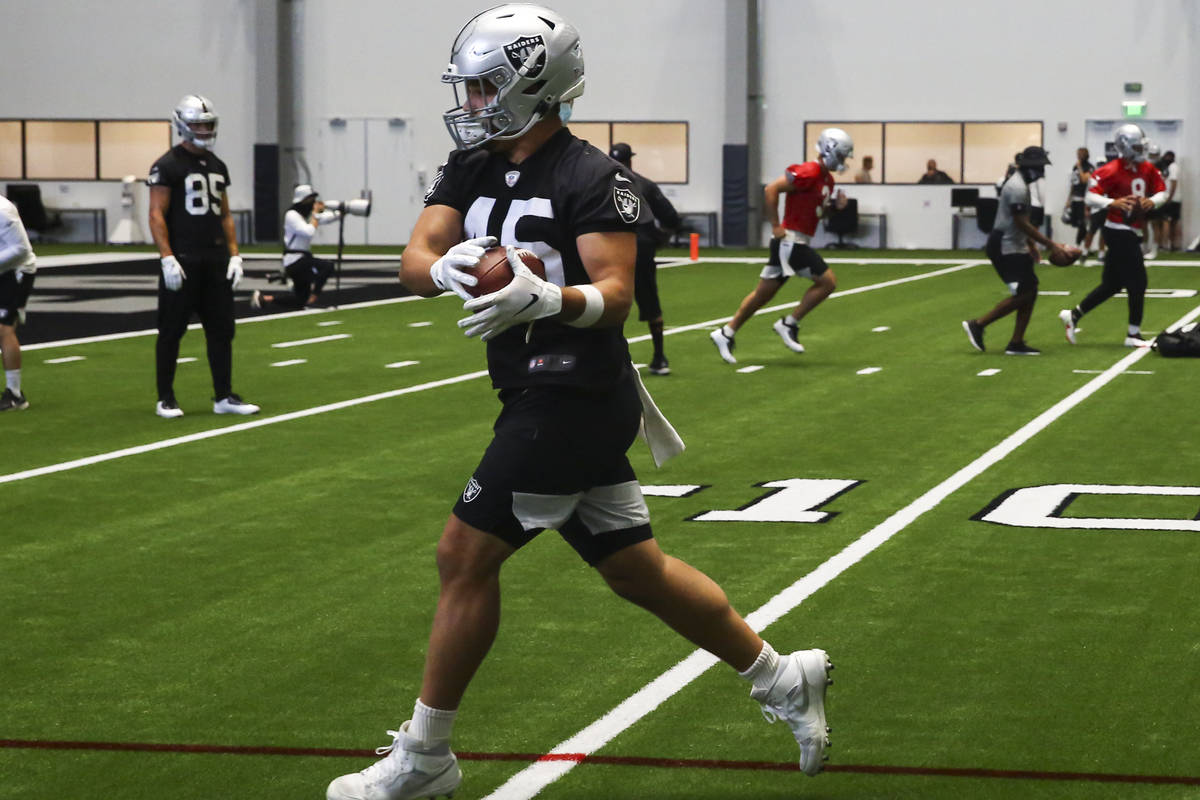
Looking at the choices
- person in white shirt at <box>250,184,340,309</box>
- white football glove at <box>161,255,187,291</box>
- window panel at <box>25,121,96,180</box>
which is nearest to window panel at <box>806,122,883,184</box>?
window panel at <box>25,121,96,180</box>

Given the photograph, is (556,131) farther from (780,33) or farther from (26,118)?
(26,118)

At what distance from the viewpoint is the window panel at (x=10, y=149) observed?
150 feet

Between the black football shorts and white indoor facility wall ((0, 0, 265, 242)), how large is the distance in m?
40.4

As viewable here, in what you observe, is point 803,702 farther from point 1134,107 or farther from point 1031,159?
point 1134,107

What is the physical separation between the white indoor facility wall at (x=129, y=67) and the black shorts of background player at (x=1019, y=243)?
2913 cm

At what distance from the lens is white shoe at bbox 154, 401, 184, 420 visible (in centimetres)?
1323

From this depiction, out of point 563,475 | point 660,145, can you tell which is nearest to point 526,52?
point 563,475

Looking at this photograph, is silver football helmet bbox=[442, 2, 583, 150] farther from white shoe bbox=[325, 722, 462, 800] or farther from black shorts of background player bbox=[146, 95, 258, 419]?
black shorts of background player bbox=[146, 95, 258, 419]

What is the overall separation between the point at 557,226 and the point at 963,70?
37.4 m

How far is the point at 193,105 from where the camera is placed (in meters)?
13.2

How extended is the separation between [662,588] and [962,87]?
123 feet

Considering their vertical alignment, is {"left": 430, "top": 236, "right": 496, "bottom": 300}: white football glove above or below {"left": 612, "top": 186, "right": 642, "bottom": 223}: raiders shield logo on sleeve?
below

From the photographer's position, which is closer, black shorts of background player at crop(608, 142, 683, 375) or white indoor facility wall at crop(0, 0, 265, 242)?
black shorts of background player at crop(608, 142, 683, 375)

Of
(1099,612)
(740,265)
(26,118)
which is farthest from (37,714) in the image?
(26,118)
